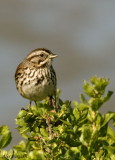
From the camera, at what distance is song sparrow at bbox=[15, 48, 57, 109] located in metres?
5.31

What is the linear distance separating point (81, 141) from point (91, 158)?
0.45 ft

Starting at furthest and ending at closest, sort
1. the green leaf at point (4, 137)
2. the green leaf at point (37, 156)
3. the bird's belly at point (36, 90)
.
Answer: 1. the bird's belly at point (36, 90)
2. the green leaf at point (4, 137)
3. the green leaf at point (37, 156)

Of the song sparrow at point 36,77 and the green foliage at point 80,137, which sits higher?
the song sparrow at point 36,77

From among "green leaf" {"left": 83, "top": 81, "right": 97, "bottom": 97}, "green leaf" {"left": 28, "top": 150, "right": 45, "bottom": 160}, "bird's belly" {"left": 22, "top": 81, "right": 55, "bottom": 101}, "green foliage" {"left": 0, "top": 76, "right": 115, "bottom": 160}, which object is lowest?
"green leaf" {"left": 28, "top": 150, "right": 45, "bottom": 160}

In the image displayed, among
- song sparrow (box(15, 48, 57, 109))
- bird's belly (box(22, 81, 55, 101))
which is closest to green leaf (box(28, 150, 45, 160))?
song sparrow (box(15, 48, 57, 109))

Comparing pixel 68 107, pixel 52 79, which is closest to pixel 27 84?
pixel 52 79

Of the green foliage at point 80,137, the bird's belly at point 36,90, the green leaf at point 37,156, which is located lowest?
the green leaf at point 37,156

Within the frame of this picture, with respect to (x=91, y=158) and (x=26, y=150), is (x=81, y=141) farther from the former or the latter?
(x=26, y=150)

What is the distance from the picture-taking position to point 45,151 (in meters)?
2.32

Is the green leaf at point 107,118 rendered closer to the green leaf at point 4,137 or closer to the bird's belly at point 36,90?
the green leaf at point 4,137

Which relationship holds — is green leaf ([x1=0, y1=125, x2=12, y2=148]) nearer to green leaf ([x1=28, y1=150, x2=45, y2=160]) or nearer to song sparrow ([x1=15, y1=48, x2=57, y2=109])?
green leaf ([x1=28, y1=150, x2=45, y2=160])

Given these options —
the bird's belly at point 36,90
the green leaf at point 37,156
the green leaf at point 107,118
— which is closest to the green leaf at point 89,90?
the green leaf at point 107,118

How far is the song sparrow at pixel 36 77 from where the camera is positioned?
17.4ft

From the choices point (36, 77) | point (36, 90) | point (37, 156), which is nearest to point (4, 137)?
point (37, 156)
